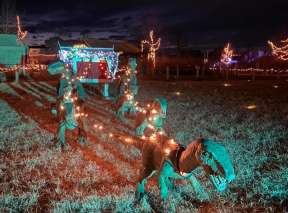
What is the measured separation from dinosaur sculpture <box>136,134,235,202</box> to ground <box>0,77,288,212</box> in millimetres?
435

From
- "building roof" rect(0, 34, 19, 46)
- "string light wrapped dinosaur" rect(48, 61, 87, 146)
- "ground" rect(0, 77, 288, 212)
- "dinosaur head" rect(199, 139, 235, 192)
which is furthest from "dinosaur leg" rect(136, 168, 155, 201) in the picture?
"building roof" rect(0, 34, 19, 46)

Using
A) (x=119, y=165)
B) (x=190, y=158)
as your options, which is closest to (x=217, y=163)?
(x=190, y=158)

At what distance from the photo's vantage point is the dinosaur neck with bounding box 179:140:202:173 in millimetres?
4109

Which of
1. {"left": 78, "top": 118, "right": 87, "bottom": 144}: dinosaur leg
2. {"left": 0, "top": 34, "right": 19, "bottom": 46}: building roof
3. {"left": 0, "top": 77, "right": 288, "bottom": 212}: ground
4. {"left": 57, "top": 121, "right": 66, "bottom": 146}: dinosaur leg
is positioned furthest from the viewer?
{"left": 0, "top": 34, "right": 19, "bottom": 46}: building roof

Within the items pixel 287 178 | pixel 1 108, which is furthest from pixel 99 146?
pixel 1 108

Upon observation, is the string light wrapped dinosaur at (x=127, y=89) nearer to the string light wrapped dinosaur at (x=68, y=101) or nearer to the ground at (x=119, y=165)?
the ground at (x=119, y=165)

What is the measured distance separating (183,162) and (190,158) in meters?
0.17

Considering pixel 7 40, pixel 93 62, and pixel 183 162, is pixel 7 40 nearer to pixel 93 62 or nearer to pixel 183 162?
pixel 93 62

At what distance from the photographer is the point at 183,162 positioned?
14.5 feet

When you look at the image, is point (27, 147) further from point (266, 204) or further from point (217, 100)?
point (217, 100)

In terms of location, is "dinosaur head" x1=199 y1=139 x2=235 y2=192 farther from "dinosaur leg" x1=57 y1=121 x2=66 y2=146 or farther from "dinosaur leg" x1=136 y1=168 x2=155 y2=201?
"dinosaur leg" x1=57 y1=121 x2=66 y2=146

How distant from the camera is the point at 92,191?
590 centimetres

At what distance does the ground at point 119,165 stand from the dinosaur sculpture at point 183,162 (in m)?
0.43

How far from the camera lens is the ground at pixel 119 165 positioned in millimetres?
5422
